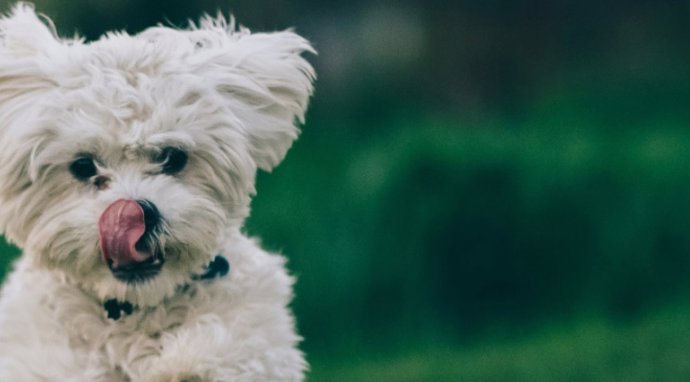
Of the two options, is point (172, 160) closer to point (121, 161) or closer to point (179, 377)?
point (121, 161)

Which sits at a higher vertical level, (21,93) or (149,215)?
(21,93)

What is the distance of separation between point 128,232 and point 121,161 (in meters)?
0.27

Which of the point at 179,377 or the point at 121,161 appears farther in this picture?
the point at 121,161

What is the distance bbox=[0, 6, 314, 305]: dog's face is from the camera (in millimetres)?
4426

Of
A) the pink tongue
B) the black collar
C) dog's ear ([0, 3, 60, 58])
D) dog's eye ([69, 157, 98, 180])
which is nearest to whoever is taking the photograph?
the pink tongue

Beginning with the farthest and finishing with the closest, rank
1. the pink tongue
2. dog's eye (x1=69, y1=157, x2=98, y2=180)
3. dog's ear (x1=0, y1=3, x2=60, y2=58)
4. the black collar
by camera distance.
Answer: dog's ear (x1=0, y1=3, x2=60, y2=58) → the black collar → dog's eye (x1=69, y1=157, x2=98, y2=180) → the pink tongue

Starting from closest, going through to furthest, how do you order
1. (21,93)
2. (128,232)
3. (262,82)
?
(128,232) → (21,93) → (262,82)

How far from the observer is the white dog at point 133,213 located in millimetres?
4441

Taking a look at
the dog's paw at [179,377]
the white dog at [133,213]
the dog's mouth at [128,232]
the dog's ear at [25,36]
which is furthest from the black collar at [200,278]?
the dog's ear at [25,36]

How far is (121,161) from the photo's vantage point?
4504mm

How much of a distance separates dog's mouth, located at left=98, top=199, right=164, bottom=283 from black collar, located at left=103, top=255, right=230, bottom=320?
0.23 metres

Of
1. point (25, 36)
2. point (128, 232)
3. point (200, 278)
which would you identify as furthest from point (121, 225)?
point (25, 36)

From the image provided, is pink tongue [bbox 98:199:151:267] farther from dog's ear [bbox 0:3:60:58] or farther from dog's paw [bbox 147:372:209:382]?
dog's ear [bbox 0:3:60:58]

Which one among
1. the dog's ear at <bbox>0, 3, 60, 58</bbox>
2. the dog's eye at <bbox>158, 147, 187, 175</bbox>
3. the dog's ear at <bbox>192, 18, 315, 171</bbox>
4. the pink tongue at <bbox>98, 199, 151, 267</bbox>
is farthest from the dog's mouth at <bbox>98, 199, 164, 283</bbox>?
the dog's ear at <bbox>0, 3, 60, 58</bbox>
